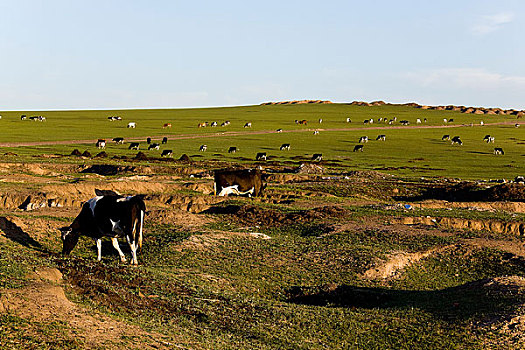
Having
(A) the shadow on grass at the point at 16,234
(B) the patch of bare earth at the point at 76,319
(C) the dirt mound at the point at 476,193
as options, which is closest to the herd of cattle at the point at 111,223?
(A) the shadow on grass at the point at 16,234

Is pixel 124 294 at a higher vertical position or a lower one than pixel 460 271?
higher

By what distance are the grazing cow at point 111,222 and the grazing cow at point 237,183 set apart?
55.7ft

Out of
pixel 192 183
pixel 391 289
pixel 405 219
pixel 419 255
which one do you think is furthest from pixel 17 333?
pixel 192 183

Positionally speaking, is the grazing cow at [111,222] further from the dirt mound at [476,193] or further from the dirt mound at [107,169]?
the dirt mound at [107,169]

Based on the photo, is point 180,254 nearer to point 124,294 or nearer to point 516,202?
point 124,294

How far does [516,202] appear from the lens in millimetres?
38312

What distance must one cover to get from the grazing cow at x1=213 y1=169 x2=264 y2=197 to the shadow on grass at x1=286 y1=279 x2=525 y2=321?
1821 centimetres

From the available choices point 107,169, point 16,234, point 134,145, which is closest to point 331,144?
point 134,145

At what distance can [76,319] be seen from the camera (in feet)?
40.1

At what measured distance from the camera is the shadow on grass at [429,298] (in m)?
16.7

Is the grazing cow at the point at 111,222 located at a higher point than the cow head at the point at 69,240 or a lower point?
higher

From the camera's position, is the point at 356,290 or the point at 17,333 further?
the point at 356,290

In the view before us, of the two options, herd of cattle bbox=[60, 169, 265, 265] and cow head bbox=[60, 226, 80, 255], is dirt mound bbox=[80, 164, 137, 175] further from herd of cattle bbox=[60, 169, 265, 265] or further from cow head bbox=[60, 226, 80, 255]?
herd of cattle bbox=[60, 169, 265, 265]

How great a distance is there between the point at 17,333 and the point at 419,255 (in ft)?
56.4
